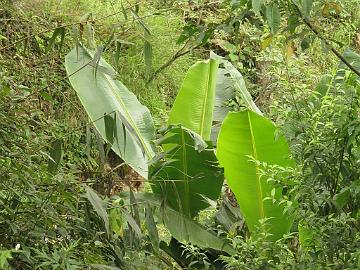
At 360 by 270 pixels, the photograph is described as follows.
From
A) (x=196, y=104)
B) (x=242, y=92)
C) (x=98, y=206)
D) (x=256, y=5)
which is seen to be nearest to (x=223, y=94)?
(x=242, y=92)

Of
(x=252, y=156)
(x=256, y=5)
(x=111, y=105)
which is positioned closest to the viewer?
(x=256, y=5)

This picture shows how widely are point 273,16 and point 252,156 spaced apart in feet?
6.40

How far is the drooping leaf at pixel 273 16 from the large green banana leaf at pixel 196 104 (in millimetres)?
2337

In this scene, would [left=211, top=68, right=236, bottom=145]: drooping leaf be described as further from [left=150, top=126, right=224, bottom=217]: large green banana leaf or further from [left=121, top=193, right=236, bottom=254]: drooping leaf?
[left=121, top=193, right=236, bottom=254]: drooping leaf

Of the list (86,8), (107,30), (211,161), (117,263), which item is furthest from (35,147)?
(86,8)

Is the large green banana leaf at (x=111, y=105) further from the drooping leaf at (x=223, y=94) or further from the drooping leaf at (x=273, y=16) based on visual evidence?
the drooping leaf at (x=273, y=16)

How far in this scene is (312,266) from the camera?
263 cm

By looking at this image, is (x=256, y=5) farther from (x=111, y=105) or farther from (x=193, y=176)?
(x=111, y=105)

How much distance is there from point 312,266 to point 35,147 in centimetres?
105

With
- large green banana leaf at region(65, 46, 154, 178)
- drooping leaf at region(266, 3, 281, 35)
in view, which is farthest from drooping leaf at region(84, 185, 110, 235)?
large green banana leaf at region(65, 46, 154, 178)

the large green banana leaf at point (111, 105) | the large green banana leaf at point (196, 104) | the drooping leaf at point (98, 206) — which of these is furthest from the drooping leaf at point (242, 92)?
the drooping leaf at point (98, 206)

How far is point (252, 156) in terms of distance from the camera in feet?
13.2

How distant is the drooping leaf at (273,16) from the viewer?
6.91 ft

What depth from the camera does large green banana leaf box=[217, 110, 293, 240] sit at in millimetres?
4020
